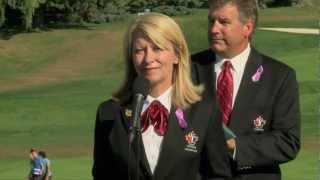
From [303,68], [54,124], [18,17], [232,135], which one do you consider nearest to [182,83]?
[232,135]

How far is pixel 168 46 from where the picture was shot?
369 centimetres

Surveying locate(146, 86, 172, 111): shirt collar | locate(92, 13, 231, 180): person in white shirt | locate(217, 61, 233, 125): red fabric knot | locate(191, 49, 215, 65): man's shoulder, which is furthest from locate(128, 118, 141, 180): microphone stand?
locate(191, 49, 215, 65): man's shoulder

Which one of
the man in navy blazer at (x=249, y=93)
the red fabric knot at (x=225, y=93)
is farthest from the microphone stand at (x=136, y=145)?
the red fabric knot at (x=225, y=93)

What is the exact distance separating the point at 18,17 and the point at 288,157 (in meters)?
52.3

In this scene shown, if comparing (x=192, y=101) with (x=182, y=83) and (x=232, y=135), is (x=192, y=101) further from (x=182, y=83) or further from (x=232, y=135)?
(x=232, y=135)

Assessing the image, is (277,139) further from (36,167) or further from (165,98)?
(36,167)

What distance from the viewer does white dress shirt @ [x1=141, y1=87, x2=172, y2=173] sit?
143 inches

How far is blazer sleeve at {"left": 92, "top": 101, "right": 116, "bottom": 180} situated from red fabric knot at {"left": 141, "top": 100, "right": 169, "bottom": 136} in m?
0.15

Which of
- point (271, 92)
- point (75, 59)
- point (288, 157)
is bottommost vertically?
point (75, 59)

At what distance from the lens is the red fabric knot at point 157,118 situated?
3672mm

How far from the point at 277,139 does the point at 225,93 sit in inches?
13.8

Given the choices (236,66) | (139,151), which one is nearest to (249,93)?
(236,66)

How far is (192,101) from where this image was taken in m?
3.69

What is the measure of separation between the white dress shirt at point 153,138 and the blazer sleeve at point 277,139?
729mm
